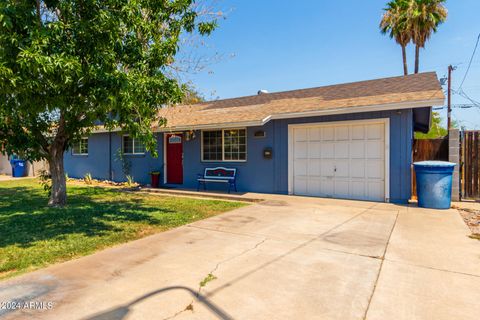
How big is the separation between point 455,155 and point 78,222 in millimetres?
9895

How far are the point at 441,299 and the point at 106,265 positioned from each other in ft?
13.1

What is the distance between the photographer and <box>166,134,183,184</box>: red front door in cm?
1254

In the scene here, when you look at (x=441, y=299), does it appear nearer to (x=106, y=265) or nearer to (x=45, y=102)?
(x=106, y=265)

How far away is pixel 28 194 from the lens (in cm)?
1049

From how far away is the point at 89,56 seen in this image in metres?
4.69

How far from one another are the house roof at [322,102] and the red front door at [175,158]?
0.77 meters

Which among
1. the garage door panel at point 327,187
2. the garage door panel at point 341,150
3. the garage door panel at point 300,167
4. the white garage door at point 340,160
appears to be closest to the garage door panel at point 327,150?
the white garage door at point 340,160

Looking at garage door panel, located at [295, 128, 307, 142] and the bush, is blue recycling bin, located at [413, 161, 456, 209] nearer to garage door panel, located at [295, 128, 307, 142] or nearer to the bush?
garage door panel, located at [295, 128, 307, 142]

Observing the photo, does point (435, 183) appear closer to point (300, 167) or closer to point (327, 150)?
point (327, 150)

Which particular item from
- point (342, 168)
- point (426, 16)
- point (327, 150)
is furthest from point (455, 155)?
point (426, 16)

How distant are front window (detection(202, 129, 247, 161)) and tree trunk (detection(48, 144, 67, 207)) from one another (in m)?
5.12

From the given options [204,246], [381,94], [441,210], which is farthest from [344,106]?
[204,246]

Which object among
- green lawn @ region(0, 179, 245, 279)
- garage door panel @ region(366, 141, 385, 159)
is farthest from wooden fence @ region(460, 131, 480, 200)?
green lawn @ region(0, 179, 245, 279)

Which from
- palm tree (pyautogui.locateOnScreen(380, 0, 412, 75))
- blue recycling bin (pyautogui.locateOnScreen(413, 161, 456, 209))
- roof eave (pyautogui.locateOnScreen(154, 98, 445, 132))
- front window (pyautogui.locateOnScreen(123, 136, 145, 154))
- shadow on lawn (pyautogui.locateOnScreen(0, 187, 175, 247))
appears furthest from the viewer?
palm tree (pyautogui.locateOnScreen(380, 0, 412, 75))
